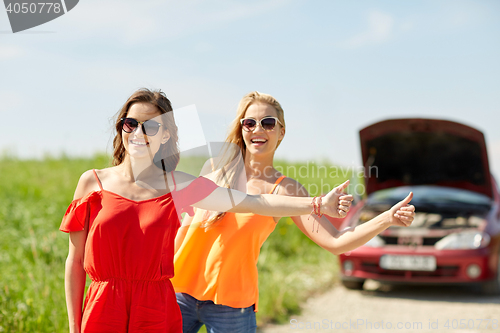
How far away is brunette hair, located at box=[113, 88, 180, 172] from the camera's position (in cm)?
188

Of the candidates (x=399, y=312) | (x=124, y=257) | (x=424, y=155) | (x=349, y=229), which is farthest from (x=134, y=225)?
(x=424, y=155)

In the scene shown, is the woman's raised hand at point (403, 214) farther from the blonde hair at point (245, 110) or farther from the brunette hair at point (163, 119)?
the brunette hair at point (163, 119)

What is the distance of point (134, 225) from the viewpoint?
5.72 feet

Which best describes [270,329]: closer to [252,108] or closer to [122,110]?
[252,108]

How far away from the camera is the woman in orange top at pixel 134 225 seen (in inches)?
68.4

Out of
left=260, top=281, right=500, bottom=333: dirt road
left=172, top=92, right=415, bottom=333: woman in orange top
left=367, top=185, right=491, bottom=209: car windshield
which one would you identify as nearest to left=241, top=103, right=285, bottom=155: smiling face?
left=172, top=92, right=415, bottom=333: woman in orange top

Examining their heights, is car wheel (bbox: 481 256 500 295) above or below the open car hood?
below

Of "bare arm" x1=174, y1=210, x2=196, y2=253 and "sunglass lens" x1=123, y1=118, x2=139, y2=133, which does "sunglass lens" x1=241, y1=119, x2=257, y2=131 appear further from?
"sunglass lens" x1=123, y1=118, x2=139, y2=133

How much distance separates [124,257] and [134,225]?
132 mm

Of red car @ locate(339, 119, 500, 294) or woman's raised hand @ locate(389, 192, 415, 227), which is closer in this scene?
woman's raised hand @ locate(389, 192, 415, 227)

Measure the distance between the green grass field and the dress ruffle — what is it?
1.25m

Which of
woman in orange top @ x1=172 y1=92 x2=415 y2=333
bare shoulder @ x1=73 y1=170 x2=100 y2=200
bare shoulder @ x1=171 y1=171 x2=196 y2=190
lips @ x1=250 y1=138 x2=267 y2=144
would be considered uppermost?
bare shoulder @ x1=73 y1=170 x2=100 y2=200

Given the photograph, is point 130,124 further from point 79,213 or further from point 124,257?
point 124,257

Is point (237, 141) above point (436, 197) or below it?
above
